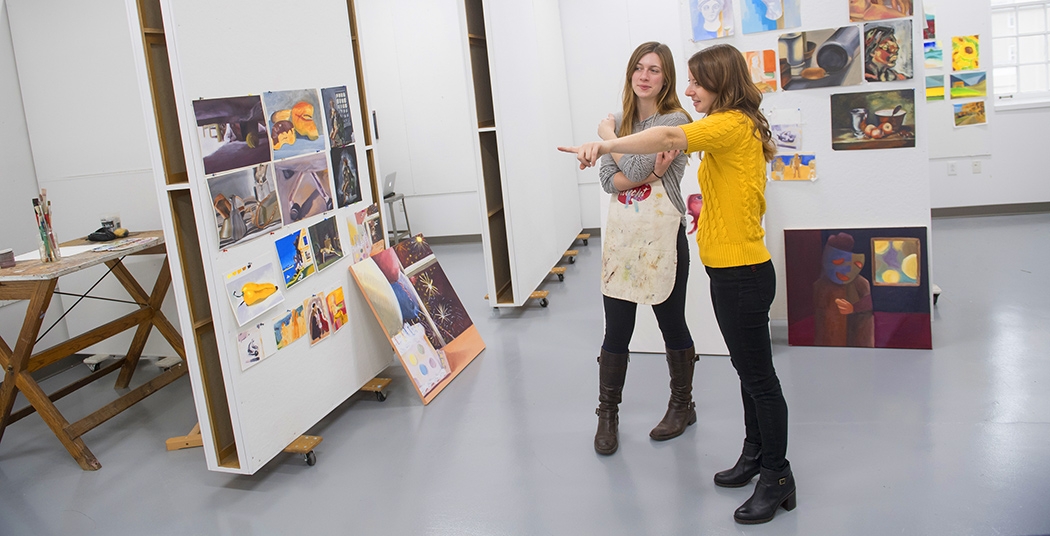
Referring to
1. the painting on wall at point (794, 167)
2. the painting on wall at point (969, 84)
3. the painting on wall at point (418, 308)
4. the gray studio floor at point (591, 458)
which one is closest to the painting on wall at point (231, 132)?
the painting on wall at point (418, 308)

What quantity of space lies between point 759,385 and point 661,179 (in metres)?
0.81

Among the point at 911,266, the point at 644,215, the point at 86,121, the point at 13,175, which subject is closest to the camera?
the point at 644,215

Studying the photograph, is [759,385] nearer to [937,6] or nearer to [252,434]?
[252,434]

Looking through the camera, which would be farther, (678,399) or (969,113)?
(969,113)

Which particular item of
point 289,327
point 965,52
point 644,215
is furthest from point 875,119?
point 965,52

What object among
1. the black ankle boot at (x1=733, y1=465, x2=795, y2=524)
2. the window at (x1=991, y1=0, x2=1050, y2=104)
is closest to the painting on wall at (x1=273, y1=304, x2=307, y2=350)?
the black ankle boot at (x1=733, y1=465, x2=795, y2=524)

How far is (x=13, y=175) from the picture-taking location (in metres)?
4.47

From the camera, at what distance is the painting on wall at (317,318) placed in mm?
3336

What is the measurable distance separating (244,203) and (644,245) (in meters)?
1.48

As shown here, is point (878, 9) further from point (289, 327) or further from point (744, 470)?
point (289, 327)

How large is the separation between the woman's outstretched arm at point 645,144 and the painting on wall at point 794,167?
1.93 m

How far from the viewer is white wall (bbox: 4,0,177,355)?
13.8 feet

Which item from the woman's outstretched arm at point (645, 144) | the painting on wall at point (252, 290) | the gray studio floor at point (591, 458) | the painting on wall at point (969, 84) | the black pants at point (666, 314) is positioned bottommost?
the gray studio floor at point (591, 458)

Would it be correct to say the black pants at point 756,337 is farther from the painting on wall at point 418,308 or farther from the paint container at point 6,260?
the paint container at point 6,260
